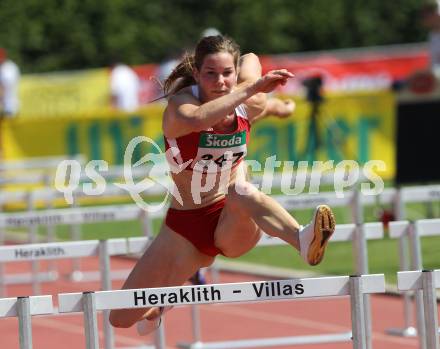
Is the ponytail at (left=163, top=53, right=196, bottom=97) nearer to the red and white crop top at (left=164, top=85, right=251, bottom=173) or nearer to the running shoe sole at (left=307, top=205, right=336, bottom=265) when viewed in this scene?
the red and white crop top at (left=164, top=85, right=251, bottom=173)

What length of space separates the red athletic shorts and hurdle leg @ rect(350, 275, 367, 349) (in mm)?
1102

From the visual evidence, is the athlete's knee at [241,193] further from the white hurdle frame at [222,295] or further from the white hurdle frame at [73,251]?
→ the white hurdle frame at [73,251]

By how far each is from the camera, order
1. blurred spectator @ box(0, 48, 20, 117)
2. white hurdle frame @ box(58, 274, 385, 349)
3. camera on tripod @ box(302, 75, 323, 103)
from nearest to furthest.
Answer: white hurdle frame @ box(58, 274, 385, 349) → camera on tripod @ box(302, 75, 323, 103) → blurred spectator @ box(0, 48, 20, 117)

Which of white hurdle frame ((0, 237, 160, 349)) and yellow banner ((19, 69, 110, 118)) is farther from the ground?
yellow banner ((19, 69, 110, 118))

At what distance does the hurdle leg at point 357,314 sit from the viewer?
6.00 meters

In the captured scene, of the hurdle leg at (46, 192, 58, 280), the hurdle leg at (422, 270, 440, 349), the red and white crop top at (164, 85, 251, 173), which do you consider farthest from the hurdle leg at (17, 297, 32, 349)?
the hurdle leg at (46, 192, 58, 280)

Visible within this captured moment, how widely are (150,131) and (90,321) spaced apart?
47.5 ft

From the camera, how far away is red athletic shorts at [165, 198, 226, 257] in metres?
6.92

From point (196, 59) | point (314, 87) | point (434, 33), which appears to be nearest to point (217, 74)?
point (196, 59)

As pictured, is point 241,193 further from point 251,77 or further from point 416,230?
point 416,230

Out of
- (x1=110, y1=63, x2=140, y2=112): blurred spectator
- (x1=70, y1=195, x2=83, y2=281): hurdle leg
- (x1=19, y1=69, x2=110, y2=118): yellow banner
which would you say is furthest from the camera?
(x1=19, y1=69, x2=110, y2=118): yellow banner

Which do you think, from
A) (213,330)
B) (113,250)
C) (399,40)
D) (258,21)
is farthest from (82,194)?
(399,40)

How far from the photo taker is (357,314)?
6.02m

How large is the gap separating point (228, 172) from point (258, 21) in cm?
2704
